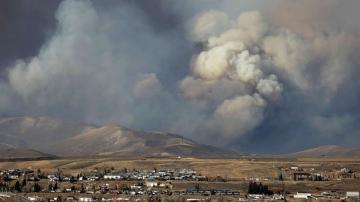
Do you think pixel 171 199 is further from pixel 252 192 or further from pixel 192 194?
pixel 252 192

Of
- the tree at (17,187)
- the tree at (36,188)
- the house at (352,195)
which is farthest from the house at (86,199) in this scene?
the house at (352,195)

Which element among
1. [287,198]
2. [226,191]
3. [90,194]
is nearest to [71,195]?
[90,194]

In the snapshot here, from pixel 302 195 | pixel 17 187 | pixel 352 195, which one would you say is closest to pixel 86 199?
pixel 17 187

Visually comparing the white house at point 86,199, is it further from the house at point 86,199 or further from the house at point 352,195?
the house at point 352,195

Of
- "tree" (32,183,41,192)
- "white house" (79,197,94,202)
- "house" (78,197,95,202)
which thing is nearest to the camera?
"white house" (79,197,94,202)

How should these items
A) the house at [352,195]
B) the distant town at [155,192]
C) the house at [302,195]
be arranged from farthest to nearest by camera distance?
1. the house at [302,195]
2. the house at [352,195]
3. the distant town at [155,192]

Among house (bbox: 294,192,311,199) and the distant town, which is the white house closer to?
the distant town

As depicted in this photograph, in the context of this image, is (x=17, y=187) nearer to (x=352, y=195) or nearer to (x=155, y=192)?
(x=155, y=192)

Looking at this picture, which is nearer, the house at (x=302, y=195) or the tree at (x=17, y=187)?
the house at (x=302, y=195)

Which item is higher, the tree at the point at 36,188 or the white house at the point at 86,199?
the tree at the point at 36,188

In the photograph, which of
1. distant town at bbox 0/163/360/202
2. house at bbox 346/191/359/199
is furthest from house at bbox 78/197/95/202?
house at bbox 346/191/359/199

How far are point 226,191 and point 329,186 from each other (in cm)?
3456

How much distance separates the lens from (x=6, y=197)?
465 ft

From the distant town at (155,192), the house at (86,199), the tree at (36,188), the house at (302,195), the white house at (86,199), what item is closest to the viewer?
the white house at (86,199)
